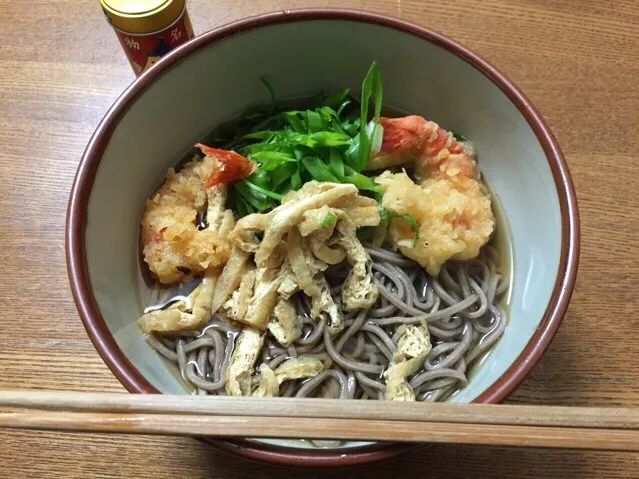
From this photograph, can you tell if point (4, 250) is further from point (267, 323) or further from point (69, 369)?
point (267, 323)

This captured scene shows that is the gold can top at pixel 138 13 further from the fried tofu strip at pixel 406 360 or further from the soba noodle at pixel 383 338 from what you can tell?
the fried tofu strip at pixel 406 360

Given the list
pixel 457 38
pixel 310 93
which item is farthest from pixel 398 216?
pixel 457 38

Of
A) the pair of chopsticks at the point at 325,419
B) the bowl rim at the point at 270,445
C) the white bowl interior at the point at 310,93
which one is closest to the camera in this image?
the pair of chopsticks at the point at 325,419

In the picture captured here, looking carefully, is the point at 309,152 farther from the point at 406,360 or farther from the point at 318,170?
the point at 406,360

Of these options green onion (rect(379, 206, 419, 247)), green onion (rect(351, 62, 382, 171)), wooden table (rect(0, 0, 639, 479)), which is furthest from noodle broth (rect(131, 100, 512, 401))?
green onion (rect(351, 62, 382, 171))

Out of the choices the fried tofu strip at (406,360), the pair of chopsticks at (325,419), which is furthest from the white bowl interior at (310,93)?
the pair of chopsticks at (325,419)

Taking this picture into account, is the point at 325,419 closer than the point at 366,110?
Yes
